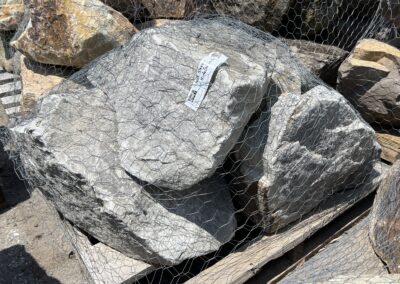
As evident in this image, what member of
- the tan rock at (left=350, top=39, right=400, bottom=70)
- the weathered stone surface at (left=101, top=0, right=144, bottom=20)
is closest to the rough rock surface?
the weathered stone surface at (left=101, top=0, right=144, bottom=20)

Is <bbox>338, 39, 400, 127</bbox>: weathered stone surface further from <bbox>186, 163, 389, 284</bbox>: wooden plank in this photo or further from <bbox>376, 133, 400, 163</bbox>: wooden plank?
<bbox>186, 163, 389, 284</bbox>: wooden plank

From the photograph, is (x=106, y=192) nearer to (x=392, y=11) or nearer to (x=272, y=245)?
(x=272, y=245)

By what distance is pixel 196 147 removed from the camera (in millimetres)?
1713

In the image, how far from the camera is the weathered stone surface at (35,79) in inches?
91.9

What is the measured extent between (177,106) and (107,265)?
0.67 m

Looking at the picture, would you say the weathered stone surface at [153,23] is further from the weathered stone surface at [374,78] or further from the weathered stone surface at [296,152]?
the weathered stone surface at [374,78]

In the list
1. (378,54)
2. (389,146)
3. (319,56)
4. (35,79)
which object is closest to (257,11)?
(319,56)

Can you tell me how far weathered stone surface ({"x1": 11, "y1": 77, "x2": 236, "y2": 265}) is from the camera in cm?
179

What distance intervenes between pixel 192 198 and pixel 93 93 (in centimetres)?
58

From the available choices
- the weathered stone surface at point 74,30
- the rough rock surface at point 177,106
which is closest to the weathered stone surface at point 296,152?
the rough rock surface at point 177,106

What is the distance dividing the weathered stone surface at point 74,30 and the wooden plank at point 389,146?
1412 mm

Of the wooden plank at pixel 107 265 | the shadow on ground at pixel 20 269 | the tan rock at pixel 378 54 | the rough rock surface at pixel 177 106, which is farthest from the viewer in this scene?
the tan rock at pixel 378 54

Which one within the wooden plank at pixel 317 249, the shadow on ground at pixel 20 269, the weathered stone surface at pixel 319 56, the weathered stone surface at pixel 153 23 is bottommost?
the shadow on ground at pixel 20 269

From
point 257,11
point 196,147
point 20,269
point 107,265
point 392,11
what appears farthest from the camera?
point 392,11
